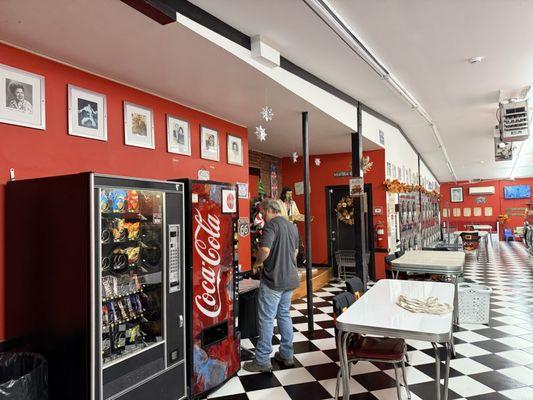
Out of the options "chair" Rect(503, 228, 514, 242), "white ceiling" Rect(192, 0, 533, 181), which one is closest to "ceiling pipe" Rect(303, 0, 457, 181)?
"white ceiling" Rect(192, 0, 533, 181)

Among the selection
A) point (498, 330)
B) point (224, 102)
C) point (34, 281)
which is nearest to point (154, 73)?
point (224, 102)

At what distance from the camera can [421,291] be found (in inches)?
135

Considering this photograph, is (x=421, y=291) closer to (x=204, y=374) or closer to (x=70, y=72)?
(x=204, y=374)

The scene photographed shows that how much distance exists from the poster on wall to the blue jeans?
468cm

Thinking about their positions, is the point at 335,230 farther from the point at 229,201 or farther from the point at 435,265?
the point at 229,201

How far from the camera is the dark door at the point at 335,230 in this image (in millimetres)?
8422

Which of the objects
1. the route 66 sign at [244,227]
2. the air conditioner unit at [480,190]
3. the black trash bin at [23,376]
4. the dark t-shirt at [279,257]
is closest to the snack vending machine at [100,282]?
the black trash bin at [23,376]

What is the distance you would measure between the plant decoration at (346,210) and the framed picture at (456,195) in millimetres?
17367

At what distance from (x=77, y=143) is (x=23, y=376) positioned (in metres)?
1.82

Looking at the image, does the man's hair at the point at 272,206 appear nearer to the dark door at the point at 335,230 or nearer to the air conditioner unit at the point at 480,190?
the dark door at the point at 335,230

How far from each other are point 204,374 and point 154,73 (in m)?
2.72

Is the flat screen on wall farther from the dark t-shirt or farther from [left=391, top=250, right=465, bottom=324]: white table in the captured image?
the dark t-shirt

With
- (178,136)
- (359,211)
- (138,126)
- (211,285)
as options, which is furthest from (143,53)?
(359,211)

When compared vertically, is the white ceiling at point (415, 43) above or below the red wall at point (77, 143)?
above
